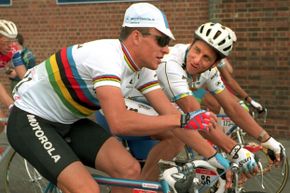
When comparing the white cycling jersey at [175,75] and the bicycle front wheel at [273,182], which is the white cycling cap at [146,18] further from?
the bicycle front wheel at [273,182]

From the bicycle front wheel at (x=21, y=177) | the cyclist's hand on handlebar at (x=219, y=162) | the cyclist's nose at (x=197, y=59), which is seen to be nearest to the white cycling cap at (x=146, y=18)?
the cyclist's hand on handlebar at (x=219, y=162)

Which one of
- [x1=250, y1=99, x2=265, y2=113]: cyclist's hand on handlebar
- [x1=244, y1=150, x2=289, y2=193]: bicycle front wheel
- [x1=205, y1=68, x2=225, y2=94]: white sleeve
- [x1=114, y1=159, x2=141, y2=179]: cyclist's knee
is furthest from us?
[x1=250, y1=99, x2=265, y2=113]: cyclist's hand on handlebar

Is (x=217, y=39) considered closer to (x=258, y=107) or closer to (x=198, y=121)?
(x=198, y=121)

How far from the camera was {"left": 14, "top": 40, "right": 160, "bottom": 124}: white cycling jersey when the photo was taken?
2.93m

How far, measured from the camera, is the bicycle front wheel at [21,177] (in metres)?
5.09

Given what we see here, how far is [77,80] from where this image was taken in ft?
10.1

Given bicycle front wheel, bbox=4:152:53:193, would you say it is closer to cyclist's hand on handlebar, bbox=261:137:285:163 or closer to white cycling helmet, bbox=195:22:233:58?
white cycling helmet, bbox=195:22:233:58

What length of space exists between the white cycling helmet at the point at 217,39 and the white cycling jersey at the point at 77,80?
0.72 metres

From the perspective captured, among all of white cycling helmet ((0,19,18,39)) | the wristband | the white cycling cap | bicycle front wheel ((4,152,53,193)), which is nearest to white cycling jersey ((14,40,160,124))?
the white cycling cap

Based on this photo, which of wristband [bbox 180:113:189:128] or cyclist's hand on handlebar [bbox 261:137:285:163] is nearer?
wristband [bbox 180:113:189:128]

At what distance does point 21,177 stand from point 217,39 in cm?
265

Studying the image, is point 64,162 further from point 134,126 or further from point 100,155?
point 134,126

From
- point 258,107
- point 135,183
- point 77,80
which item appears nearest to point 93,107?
point 77,80

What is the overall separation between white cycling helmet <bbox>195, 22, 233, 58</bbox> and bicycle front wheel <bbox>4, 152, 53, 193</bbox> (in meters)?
2.32
